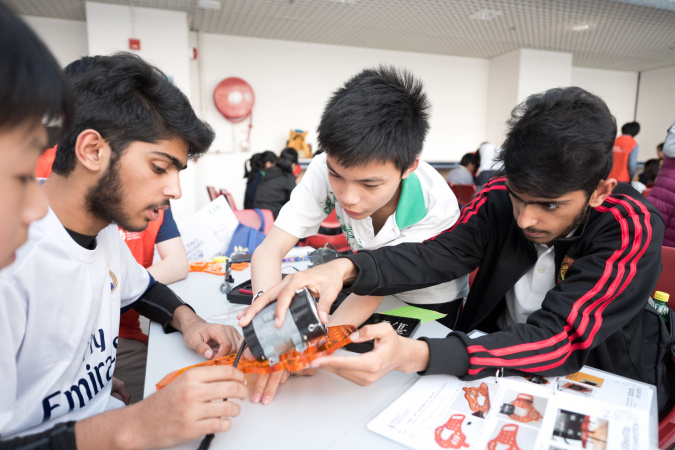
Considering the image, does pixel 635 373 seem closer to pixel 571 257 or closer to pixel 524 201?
pixel 571 257

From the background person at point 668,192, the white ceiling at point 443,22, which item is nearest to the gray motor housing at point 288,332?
the background person at point 668,192

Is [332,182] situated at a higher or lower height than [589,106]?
lower

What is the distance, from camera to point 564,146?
95 cm

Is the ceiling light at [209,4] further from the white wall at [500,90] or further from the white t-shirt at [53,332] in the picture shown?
the white wall at [500,90]

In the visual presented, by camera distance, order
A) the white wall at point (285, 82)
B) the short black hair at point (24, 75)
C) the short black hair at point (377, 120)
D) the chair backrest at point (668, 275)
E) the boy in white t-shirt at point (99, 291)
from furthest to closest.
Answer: the white wall at point (285, 82) → the chair backrest at point (668, 275) → the short black hair at point (377, 120) → the boy in white t-shirt at point (99, 291) → the short black hair at point (24, 75)

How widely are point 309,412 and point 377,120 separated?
802 millimetres

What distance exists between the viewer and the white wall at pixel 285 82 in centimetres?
641

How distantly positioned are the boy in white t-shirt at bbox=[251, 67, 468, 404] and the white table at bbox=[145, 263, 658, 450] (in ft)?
0.87

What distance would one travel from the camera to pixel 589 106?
99 cm

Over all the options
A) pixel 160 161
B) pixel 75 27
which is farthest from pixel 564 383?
pixel 75 27

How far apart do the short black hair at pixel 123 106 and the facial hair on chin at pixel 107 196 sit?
43 mm

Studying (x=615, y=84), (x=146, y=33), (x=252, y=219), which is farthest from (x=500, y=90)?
(x=252, y=219)

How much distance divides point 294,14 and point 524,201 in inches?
212

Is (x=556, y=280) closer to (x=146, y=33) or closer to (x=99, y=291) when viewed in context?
(x=99, y=291)
